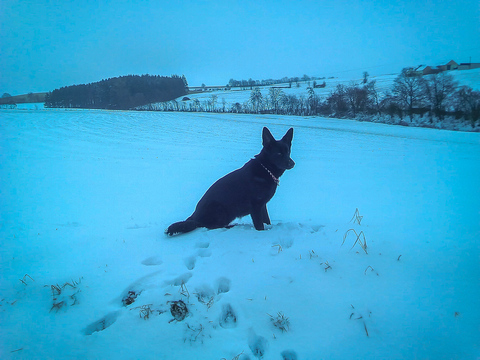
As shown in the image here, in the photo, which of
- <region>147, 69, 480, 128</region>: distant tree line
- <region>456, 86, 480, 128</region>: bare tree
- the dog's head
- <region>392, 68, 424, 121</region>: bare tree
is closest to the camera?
the dog's head

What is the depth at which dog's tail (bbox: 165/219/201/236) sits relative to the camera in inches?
124

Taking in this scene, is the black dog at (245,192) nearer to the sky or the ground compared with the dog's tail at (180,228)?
nearer to the sky

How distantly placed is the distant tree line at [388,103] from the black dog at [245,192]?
57.0ft

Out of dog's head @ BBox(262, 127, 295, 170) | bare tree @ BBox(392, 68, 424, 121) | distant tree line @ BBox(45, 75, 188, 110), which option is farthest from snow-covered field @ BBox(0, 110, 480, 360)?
bare tree @ BBox(392, 68, 424, 121)

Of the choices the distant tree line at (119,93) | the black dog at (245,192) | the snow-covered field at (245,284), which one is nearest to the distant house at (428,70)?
the snow-covered field at (245,284)

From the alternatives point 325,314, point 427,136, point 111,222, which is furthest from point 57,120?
point 427,136

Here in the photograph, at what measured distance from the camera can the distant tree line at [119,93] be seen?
13523 mm

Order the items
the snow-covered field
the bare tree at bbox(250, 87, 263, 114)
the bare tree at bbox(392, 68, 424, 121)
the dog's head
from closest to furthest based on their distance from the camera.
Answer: the snow-covered field < the dog's head < the bare tree at bbox(392, 68, 424, 121) < the bare tree at bbox(250, 87, 263, 114)

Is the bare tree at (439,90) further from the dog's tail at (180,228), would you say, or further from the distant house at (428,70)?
the dog's tail at (180,228)

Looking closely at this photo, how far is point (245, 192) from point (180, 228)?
1.09m

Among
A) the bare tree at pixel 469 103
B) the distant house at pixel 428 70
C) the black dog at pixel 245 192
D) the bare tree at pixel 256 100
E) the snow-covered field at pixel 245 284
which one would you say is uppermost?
the bare tree at pixel 256 100

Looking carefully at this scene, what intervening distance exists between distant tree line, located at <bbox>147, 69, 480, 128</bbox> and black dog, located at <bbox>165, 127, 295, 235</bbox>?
17381 mm

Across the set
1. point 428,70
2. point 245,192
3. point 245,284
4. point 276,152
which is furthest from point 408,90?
point 245,284

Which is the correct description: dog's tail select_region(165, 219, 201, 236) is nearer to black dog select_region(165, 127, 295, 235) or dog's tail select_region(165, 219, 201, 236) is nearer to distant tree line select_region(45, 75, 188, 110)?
black dog select_region(165, 127, 295, 235)
